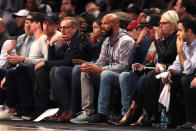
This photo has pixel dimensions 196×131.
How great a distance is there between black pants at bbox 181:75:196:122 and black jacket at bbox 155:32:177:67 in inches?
25.2

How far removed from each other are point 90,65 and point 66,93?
28.8 inches

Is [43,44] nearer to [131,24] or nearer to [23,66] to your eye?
[23,66]

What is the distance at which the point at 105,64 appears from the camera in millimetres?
10039

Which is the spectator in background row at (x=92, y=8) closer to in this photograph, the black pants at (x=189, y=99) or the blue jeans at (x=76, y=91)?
the blue jeans at (x=76, y=91)

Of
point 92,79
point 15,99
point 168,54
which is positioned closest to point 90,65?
point 92,79

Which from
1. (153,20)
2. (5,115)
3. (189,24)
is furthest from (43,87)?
(189,24)

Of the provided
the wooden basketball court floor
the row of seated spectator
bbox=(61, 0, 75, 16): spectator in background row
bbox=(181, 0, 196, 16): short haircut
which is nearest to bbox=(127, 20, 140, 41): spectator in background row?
the row of seated spectator

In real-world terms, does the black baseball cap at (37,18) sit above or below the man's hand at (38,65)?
above

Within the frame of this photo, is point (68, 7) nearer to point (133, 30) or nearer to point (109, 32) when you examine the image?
point (133, 30)

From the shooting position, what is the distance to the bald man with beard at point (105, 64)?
9664 mm

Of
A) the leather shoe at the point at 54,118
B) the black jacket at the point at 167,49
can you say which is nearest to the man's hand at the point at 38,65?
the leather shoe at the point at 54,118

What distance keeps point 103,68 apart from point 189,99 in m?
1.63

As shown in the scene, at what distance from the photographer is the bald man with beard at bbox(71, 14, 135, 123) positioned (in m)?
9.66

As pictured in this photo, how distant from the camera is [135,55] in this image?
963cm
